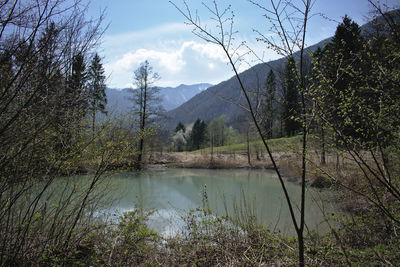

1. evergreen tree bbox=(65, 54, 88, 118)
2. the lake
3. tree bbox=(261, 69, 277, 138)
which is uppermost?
evergreen tree bbox=(65, 54, 88, 118)

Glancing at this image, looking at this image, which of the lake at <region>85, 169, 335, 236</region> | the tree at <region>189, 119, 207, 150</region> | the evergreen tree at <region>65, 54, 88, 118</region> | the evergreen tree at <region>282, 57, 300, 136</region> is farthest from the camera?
the tree at <region>189, 119, 207, 150</region>

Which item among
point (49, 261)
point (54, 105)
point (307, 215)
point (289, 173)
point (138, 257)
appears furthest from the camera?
point (289, 173)

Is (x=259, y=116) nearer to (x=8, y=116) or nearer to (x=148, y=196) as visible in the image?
(x=8, y=116)

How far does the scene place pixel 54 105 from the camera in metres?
2.34

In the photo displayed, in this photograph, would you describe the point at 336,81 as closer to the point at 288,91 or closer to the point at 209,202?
the point at 288,91

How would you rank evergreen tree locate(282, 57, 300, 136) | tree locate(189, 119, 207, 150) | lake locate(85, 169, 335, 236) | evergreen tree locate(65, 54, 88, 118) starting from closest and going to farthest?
evergreen tree locate(282, 57, 300, 136) < evergreen tree locate(65, 54, 88, 118) < lake locate(85, 169, 335, 236) < tree locate(189, 119, 207, 150)

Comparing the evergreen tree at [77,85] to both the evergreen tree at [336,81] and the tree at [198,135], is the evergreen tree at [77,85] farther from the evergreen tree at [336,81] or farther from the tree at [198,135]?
the tree at [198,135]

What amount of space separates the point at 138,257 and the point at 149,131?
1.93m

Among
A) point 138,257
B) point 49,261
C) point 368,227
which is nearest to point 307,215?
point 368,227

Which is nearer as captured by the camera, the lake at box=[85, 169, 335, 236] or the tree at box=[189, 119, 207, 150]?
the lake at box=[85, 169, 335, 236]

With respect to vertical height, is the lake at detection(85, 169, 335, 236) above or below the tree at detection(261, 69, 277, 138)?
below

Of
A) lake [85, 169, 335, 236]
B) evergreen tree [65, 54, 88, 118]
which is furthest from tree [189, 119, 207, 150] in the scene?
evergreen tree [65, 54, 88, 118]

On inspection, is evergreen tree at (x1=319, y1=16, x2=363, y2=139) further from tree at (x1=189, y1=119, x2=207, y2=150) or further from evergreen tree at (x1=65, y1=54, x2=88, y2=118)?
tree at (x1=189, y1=119, x2=207, y2=150)

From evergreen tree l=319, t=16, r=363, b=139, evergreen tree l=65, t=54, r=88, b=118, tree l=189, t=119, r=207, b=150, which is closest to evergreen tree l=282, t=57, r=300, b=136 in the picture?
evergreen tree l=319, t=16, r=363, b=139
